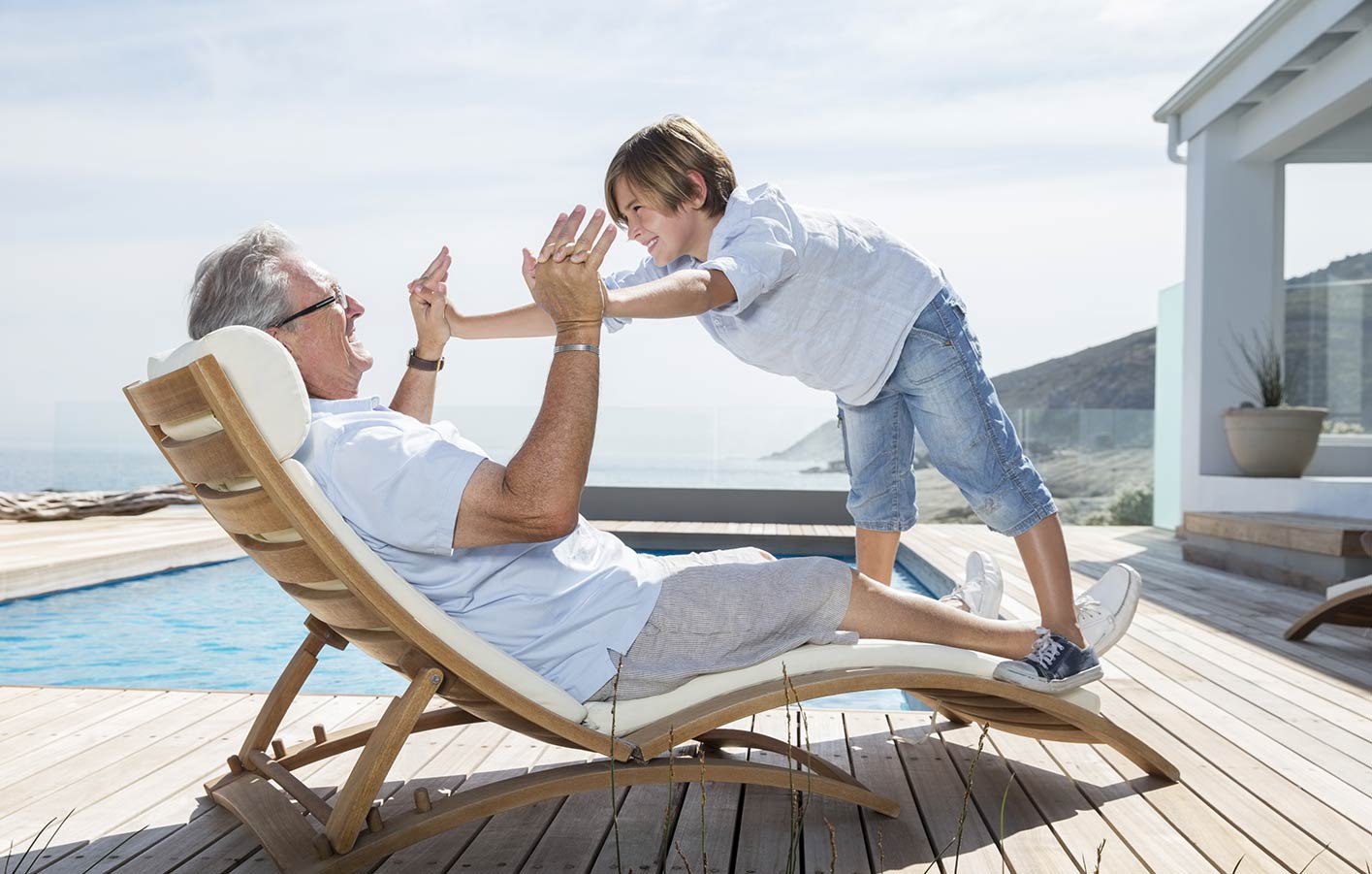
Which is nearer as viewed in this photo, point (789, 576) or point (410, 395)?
point (789, 576)

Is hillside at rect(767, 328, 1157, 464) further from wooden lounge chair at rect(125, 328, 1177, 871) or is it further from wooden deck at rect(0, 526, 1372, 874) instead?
wooden lounge chair at rect(125, 328, 1177, 871)

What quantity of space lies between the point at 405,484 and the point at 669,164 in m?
1.13

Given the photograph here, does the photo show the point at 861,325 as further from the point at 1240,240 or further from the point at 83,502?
the point at 83,502

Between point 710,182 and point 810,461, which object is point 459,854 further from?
point 810,461

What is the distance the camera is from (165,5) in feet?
56.6

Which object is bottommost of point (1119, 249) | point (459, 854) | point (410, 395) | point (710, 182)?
point (459, 854)

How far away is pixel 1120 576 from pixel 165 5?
1892 centimetres

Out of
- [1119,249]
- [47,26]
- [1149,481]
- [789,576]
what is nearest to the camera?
[789,576]

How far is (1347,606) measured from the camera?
4.09 metres

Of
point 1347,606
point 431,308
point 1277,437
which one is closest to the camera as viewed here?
point 431,308

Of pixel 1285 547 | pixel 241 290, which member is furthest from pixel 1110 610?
pixel 1285 547

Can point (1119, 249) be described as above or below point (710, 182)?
above

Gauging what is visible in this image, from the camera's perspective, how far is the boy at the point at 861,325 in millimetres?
2512

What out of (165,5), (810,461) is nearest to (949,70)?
(810,461)
